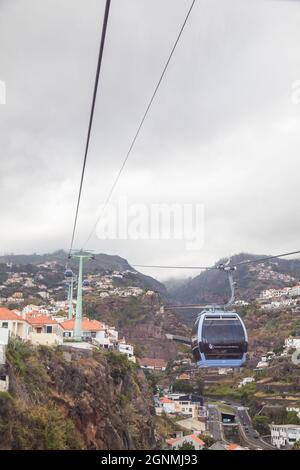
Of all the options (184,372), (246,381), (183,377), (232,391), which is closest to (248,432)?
(232,391)

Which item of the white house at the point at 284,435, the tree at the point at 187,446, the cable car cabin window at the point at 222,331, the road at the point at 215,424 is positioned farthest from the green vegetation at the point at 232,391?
the cable car cabin window at the point at 222,331

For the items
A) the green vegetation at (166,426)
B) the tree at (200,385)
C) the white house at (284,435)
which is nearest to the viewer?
the green vegetation at (166,426)

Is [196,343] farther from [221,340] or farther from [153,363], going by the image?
[153,363]

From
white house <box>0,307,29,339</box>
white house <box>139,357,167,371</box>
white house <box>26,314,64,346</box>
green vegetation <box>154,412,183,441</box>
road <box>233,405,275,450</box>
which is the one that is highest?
white house <box>0,307,29,339</box>

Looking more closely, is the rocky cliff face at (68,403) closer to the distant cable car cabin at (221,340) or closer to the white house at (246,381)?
the distant cable car cabin at (221,340)

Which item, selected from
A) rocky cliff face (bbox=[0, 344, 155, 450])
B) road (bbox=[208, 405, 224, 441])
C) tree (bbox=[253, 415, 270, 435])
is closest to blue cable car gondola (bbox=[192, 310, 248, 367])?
rocky cliff face (bbox=[0, 344, 155, 450])

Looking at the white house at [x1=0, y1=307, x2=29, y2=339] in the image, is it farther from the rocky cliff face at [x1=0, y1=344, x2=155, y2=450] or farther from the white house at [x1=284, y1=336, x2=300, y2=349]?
the white house at [x1=284, y1=336, x2=300, y2=349]
